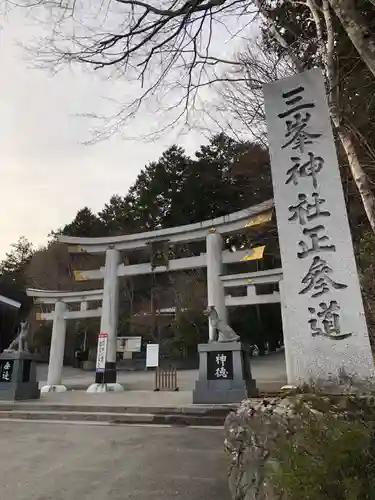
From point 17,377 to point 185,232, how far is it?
21.4 ft

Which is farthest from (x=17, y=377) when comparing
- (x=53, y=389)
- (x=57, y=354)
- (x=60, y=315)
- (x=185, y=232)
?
(x=185, y=232)

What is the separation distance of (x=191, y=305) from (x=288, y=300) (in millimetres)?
18094

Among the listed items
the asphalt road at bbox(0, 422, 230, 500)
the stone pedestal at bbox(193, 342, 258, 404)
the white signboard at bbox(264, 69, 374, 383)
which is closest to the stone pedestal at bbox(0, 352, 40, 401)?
the asphalt road at bbox(0, 422, 230, 500)

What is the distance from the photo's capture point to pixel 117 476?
3.40 meters

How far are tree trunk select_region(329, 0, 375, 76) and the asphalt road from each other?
3865 mm

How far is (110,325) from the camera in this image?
12211 mm

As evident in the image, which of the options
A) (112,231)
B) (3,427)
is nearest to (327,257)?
(3,427)

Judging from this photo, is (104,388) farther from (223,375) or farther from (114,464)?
(114,464)

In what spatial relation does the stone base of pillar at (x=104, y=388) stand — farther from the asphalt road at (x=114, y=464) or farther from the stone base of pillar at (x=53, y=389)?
the asphalt road at (x=114, y=464)

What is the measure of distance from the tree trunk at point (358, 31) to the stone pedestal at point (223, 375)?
21.1 ft

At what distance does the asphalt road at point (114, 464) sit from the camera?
9.86ft

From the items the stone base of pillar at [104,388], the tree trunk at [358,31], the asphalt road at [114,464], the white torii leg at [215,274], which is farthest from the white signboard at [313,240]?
the stone base of pillar at [104,388]

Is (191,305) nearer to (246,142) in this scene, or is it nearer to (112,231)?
(112,231)

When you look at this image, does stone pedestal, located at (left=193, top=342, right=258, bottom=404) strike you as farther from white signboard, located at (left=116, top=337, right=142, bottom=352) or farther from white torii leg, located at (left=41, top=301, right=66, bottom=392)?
white signboard, located at (left=116, top=337, right=142, bottom=352)
